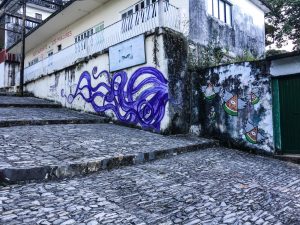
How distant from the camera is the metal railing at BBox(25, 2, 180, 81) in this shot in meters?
8.64

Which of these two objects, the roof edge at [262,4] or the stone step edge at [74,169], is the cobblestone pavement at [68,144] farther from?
the roof edge at [262,4]

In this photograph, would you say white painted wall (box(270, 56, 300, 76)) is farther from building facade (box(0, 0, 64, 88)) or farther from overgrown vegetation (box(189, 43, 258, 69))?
building facade (box(0, 0, 64, 88))

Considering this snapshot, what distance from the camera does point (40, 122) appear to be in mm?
8211

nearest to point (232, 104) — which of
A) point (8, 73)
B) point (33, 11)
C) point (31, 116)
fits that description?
point (31, 116)

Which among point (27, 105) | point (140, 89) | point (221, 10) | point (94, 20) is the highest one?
point (94, 20)

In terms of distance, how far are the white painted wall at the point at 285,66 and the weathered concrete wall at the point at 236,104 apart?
0.56ft

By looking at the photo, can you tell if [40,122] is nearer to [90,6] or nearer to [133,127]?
[133,127]

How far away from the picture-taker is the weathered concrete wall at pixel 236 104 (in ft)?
23.6

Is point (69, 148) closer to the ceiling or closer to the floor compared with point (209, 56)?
closer to the floor

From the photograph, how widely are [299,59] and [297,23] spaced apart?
1300 centimetres

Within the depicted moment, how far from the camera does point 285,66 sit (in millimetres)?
6977

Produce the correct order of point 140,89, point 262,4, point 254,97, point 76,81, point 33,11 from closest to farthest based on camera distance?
1. point 254,97
2. point 140,89
3. point 76,81
4. point 262,4
5. point 33,11

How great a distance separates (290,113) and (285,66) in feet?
3.90

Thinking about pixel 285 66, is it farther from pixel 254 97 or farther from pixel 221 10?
pixel 221 10
